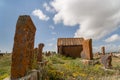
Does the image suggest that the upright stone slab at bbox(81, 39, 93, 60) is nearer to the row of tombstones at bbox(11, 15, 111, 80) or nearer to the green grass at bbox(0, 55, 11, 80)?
the green grass at bbox(0, 55, 11, 80)

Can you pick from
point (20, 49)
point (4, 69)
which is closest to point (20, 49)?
point (20, 49)

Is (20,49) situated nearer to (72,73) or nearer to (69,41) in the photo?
(72,73)

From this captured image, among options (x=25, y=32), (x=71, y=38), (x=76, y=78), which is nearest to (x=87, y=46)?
(x=76, y=78)

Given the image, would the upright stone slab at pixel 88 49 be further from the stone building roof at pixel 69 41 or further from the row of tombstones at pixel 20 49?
the stone building roof at pixel 69 41

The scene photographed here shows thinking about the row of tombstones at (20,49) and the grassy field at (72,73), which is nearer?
the row of tombstones at (20,49)

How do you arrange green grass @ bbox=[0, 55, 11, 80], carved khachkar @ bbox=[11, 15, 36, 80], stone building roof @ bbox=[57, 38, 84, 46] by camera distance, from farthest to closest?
stone building roof @ bbox=[57, 38, 84, 46], green grass @ bbox=[0, 55, 11, 80], carved khachkar @ bbox=[11, 15, 36, 80]

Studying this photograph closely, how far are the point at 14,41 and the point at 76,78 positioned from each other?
413cm

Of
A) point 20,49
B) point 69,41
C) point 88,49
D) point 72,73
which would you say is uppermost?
point 69,41

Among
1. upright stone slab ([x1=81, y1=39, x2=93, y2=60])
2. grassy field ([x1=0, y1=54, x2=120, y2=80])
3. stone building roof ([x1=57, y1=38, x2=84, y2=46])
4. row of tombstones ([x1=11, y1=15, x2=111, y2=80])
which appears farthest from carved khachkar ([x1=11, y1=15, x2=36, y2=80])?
stone building roof ([x1=57, y1=38, x2=84, y2=46])

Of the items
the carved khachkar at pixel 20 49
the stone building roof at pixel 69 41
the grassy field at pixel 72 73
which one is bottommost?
the grassy field at pixel 72 73

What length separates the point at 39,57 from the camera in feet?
49.8

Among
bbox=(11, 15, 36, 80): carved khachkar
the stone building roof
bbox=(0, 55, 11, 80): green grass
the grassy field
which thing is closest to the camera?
bbox=(11, 15, 36, 80): carved khachkar

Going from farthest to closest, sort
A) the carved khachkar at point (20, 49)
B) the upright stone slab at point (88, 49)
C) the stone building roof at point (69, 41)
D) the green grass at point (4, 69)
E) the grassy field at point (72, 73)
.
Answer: the stone building roof at point (69, 41) < the upright stone slab at point (88, 49) < the grassy field at point (72, 73) < the green grass at point (4, 69) < the carved khachkar at point (20, 49)

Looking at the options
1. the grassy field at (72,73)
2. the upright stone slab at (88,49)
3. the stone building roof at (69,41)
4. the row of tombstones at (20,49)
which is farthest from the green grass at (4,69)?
the stone building roof at (69,41)
